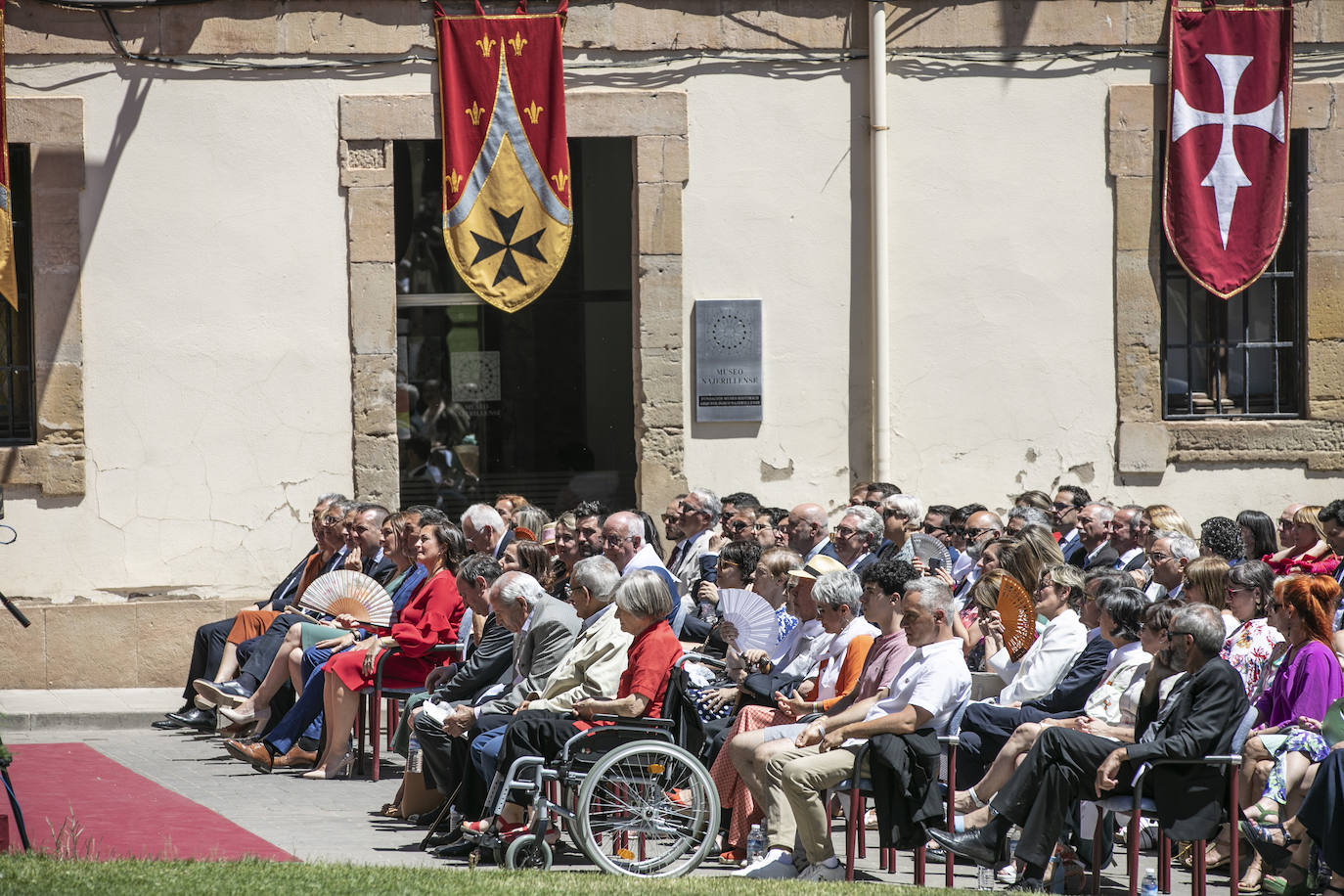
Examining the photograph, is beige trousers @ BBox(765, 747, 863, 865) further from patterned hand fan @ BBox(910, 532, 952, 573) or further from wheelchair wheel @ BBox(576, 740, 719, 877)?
patterned hand fan @ BBox(910, 532, 952, 573)

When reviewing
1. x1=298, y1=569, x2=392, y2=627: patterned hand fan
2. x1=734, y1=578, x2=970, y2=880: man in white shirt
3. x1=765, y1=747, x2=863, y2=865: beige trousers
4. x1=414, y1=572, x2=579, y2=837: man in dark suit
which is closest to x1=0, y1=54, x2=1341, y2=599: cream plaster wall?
x1=298, y1=569, x2=392, y2=627: patterned hand fan

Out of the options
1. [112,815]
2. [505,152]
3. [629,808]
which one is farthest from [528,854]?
[505,152]

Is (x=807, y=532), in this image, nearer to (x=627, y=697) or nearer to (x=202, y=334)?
(x=627, y=697)

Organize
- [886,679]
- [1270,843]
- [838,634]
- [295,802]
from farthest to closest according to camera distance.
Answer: [295,802] < [838,634] < [886,679] < [1270,843]

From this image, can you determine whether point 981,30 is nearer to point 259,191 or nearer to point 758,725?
point 259,191

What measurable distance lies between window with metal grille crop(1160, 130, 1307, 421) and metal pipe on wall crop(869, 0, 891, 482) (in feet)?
7.21

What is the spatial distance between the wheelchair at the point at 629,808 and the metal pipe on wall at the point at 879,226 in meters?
5.89

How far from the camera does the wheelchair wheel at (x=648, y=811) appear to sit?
6559 mm

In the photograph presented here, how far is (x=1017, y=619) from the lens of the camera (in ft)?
25.3

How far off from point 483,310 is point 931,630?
7.29m

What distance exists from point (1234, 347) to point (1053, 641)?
6.22 meters

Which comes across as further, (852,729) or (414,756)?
(414,756)

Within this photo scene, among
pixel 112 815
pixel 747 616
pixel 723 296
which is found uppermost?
pixel 723 296

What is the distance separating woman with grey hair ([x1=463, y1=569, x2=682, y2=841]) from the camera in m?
7.01
